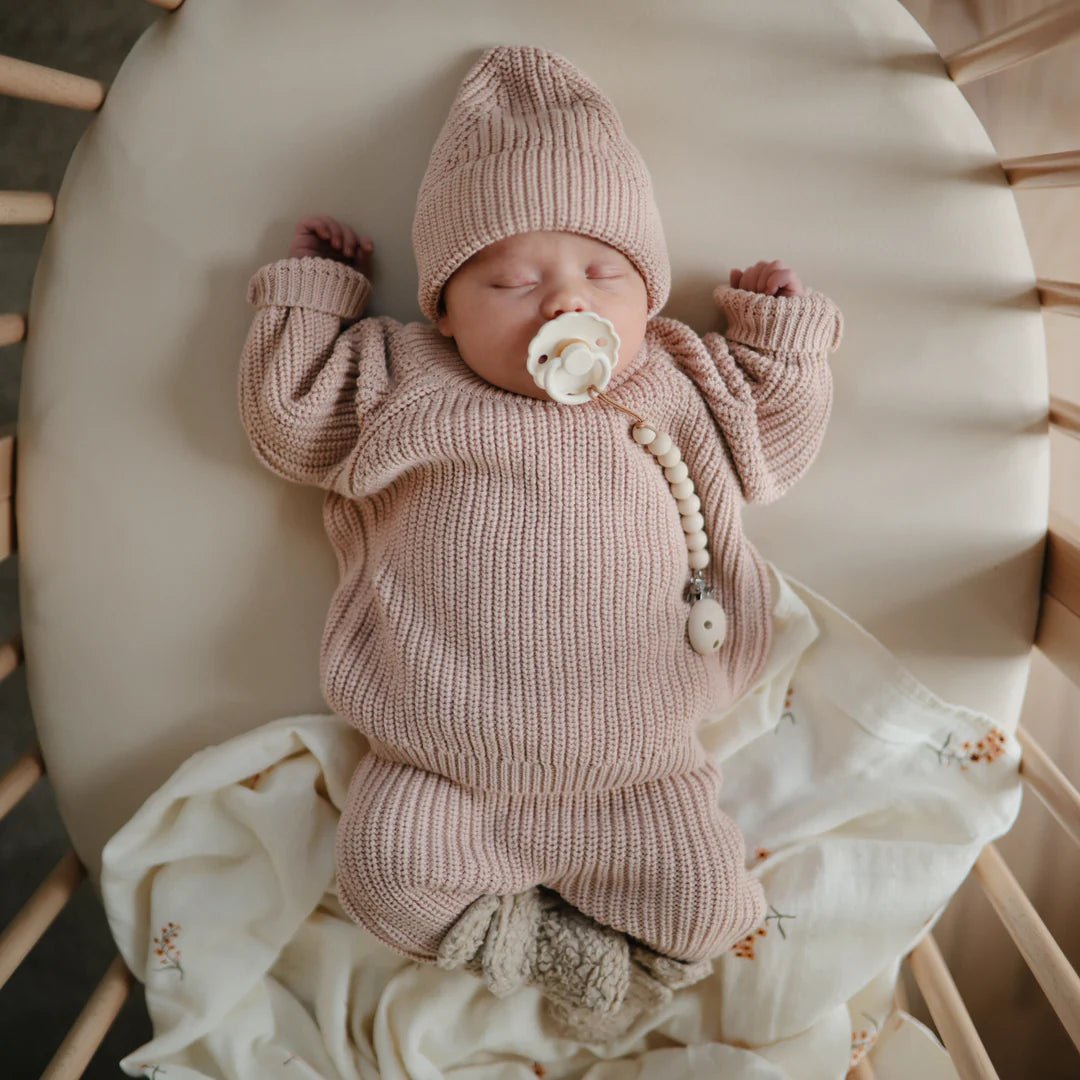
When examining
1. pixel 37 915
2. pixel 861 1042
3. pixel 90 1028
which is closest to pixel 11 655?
pixel 37 915

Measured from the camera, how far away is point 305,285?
0.76 metres

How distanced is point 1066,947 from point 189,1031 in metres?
0.98

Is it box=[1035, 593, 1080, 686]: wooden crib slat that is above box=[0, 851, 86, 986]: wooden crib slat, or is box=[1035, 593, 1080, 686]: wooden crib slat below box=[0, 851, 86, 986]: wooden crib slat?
above

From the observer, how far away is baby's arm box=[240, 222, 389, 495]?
2.48 ft

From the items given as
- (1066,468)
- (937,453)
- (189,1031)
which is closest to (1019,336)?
(937,453)

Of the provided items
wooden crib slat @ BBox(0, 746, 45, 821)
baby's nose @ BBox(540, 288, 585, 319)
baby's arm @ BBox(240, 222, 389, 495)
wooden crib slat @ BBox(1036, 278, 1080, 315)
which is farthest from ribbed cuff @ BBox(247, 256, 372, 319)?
wooden crib slat @ BBox(1036, 278, 1080, 315)

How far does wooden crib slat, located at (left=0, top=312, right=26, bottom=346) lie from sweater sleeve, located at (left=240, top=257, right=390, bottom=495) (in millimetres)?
197

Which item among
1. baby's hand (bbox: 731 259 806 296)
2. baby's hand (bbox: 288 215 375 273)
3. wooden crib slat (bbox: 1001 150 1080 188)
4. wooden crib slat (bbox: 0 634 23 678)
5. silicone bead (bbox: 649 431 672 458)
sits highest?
wooden crib slat (bbox: 1001 150 1080 188)

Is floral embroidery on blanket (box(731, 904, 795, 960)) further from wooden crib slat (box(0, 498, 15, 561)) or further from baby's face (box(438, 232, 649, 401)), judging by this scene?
wooden crib slat (box(0, 498, 15, 561))

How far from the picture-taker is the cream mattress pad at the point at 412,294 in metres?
0.79

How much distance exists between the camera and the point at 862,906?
82 cm

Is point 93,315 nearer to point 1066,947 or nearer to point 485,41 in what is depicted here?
point 485,41

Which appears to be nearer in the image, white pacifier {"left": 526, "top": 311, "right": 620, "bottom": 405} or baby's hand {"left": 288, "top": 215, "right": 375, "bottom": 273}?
white pacifier {"left": 526, "top": 311, "right": 620, "bottom": 405}

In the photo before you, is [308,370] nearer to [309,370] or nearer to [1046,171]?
[309,370]
